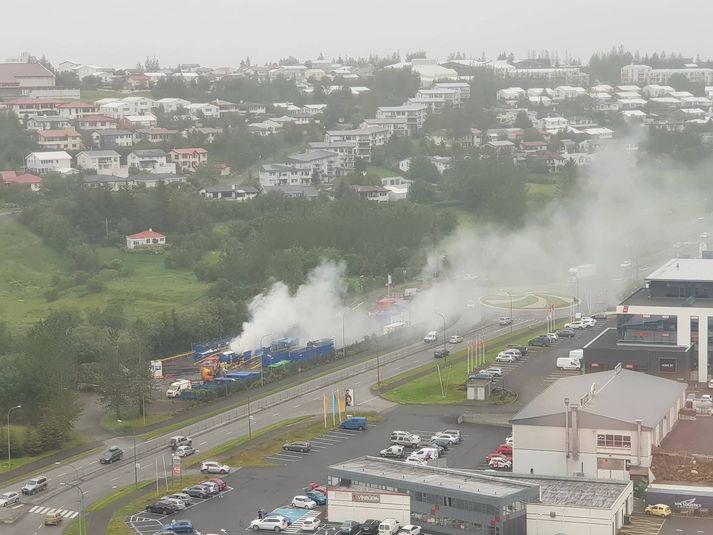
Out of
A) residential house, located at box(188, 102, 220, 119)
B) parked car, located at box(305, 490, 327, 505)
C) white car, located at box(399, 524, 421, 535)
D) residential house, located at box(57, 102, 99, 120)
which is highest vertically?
residential house, located at box(57, 102, 99, 120)

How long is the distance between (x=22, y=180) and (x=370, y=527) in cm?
3869

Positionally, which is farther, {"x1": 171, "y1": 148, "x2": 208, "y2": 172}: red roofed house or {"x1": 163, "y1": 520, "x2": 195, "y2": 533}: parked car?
{"x1": 171, "y1": 148, "x2": 208, "y2": 172}: red roofed house

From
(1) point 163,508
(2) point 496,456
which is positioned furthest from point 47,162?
(1) point 163,508

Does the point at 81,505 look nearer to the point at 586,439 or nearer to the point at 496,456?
the point at 496,456

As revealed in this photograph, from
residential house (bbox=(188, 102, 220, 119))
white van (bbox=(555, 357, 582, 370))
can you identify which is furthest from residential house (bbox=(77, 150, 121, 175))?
white van (bbox=(555, 357, 582, 370))

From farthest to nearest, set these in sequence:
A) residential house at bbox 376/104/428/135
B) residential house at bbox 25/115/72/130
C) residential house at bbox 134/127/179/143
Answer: residential house at bbox 376/104/428/135 < residential house at bbox 25/115/72/130 < residential house at bbox 134/127/179/143

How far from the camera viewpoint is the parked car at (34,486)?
2172cm

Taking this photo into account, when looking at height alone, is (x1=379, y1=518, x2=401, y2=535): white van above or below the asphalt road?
above

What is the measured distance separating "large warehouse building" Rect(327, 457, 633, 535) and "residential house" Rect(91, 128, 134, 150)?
47.3 metres

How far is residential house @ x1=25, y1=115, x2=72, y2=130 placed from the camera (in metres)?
68.1

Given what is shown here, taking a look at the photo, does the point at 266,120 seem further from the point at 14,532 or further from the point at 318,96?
the point at 14,532

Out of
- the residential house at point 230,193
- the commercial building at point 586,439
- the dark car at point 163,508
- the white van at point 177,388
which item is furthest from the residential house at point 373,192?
the dark car at point 163,508

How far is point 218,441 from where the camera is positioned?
25109 mm

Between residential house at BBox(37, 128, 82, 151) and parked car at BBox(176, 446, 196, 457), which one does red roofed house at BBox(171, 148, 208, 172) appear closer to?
residential house at BBox(37, 128, 82, 151)
